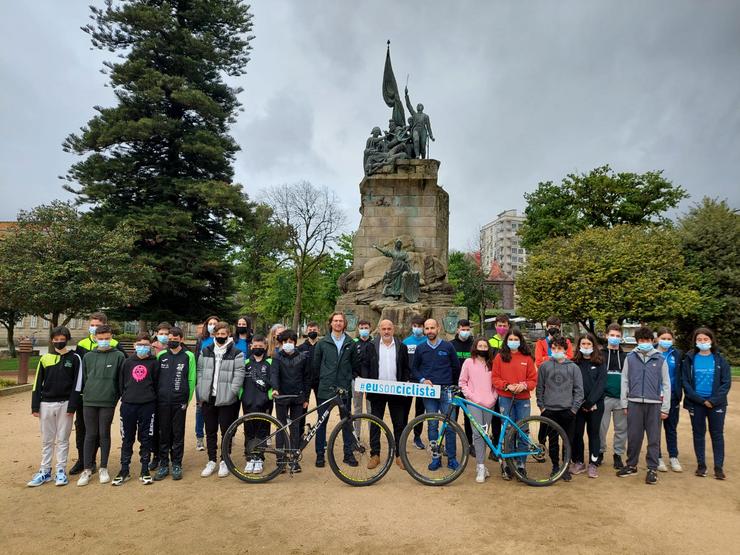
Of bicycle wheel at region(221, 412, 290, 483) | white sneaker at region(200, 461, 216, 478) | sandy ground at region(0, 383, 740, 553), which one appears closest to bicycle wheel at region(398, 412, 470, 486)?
Answer: sandy ground at region(0, 383, 740, 553)

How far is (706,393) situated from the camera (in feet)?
20.7

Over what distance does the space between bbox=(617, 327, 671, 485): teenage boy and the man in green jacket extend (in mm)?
3492

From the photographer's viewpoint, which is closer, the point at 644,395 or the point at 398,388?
the point at 398,388

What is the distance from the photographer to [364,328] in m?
6.97

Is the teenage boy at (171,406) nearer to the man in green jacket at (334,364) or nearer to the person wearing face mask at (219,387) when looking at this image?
the person wearing face mask at (219,387)

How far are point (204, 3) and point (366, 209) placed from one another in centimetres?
1647

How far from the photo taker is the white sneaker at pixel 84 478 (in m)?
5.57

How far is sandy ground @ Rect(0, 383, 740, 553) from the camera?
414 cm

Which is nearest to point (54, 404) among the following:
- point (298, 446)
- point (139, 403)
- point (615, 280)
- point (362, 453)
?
point (139, 403)

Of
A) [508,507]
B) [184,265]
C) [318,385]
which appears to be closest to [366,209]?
[184,265]

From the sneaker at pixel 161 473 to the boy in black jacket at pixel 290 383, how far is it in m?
1.44

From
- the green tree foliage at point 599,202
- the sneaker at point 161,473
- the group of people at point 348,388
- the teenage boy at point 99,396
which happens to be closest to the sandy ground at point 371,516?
the sneaker at point 161,473

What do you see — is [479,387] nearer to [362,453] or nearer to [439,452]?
[439,452]

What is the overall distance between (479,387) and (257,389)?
8.98ft
